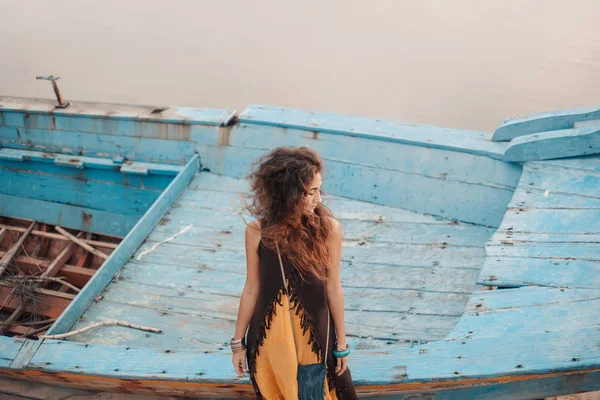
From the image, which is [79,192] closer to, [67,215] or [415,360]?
[67,215]

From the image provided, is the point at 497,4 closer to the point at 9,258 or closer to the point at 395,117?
the point at 395,117

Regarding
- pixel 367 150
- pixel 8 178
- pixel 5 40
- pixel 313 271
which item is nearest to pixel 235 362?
pixel 313 271

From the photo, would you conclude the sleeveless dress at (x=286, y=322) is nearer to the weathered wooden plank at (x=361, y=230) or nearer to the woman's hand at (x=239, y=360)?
the woman's hand at (x=239, y=360)

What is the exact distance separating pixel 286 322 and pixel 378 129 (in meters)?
2.26

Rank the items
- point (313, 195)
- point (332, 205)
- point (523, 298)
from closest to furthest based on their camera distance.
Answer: point (313, 195) → point (523, 298) → point (332, 205)

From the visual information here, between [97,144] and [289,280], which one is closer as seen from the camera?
[289,280]

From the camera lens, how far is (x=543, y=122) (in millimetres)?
3732

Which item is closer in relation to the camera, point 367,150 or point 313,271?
point 313,271

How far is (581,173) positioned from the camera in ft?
11.1

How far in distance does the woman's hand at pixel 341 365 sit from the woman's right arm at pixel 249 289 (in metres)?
0.35

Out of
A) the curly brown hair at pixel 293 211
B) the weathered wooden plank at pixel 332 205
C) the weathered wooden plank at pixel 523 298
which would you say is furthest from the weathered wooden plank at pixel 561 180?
the curly brown hair at pixel 293 211

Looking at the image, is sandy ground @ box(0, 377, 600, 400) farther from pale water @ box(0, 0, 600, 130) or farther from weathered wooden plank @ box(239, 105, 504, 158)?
pale water @ box(0, 0, 600, 130)

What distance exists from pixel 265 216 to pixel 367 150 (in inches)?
83.0

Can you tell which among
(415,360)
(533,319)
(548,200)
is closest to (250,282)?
(415,360)
